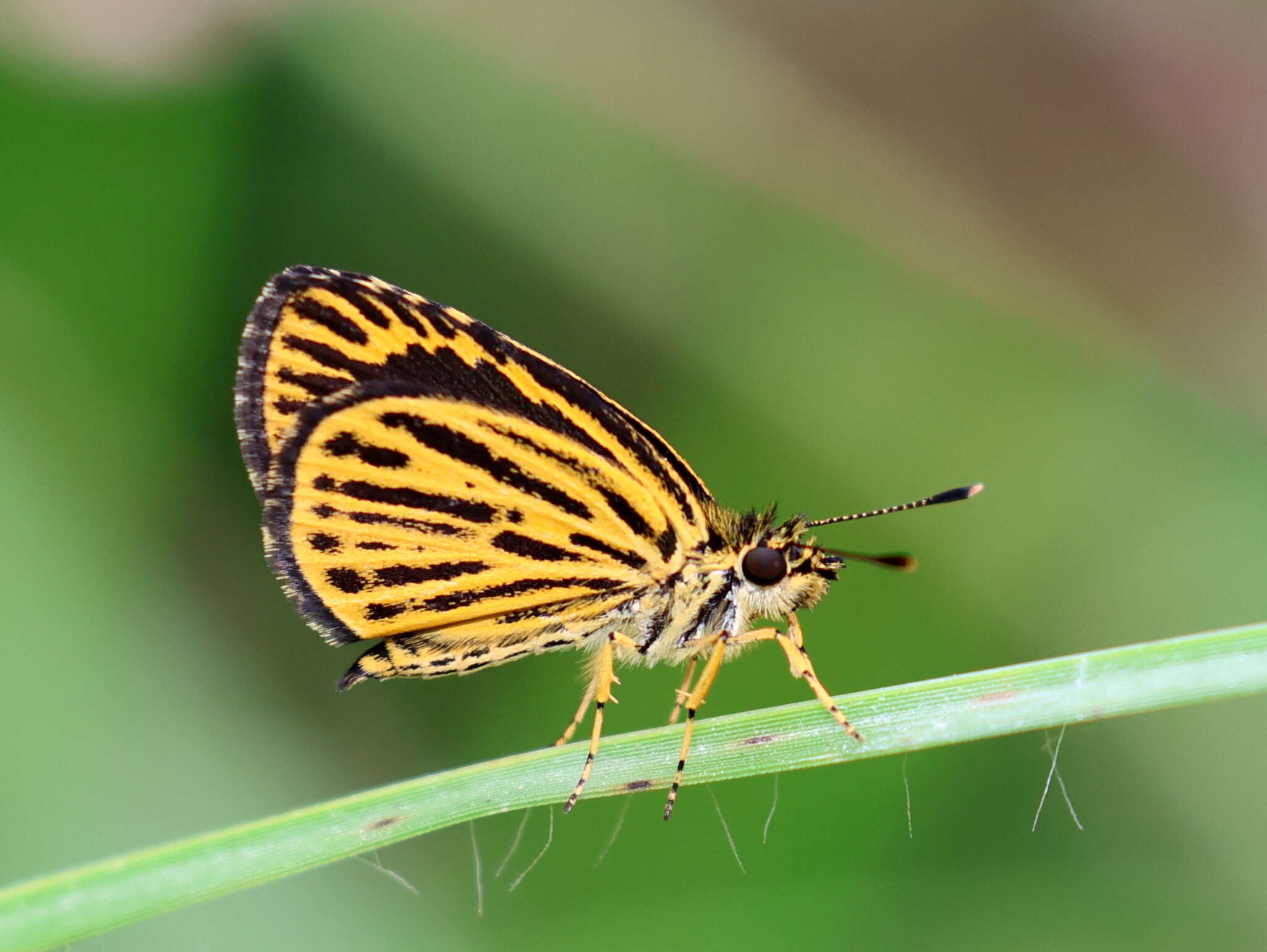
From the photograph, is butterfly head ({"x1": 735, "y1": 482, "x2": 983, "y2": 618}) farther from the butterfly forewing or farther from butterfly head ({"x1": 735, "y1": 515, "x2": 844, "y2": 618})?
the butterfly forewing

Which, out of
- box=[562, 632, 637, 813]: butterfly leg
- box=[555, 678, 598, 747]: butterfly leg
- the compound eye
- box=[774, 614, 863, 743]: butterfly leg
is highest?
the compound eye

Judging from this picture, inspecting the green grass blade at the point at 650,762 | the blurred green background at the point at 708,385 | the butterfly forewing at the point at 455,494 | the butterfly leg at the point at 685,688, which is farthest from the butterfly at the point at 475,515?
the blurred green background at the point at 708,385

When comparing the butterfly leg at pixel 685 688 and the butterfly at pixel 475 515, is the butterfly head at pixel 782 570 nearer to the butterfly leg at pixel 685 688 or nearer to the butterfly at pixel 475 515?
the butterfly at pixel 475 515

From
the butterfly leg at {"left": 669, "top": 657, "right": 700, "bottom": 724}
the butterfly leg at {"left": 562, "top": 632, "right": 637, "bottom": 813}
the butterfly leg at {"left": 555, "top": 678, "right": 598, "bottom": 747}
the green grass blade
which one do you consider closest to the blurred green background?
the butterfly leg at {"left": 669, "top": 657, "right": 700, "bottom": 724}

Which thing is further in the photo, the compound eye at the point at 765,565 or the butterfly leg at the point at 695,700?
the compound eye at the point at 765,565

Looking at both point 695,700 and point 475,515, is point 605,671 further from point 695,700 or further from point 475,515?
point 475,515
